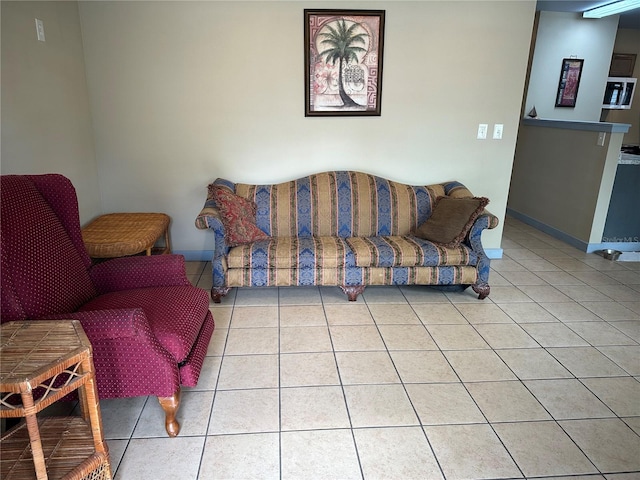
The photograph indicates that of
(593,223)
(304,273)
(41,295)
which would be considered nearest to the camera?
(41,295)

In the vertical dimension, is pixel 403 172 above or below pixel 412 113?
below

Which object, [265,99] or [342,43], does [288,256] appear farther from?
[342,43]

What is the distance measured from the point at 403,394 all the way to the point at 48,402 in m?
1.52

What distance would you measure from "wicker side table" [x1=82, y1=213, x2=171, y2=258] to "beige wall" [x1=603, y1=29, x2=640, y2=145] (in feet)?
24.0

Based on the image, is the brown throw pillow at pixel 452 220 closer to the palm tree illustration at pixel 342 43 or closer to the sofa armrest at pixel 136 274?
the palm tree illustration at pixel 342 43

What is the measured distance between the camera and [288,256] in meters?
3.02

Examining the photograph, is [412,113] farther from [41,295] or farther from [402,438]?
[41,295]

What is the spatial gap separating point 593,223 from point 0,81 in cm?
502

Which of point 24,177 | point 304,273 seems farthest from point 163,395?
point 304,273

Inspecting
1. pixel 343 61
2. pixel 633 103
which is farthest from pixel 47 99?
pixel 633 103

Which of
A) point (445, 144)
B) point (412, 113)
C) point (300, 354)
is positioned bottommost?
point (300, 354)

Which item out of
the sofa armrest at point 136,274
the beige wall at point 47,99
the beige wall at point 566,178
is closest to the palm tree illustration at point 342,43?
the beige wall at point 47,99

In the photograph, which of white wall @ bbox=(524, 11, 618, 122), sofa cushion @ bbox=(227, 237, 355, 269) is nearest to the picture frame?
white wall @ bbox=(524, 11, 618, 122)

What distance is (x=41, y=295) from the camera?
1.75 m
